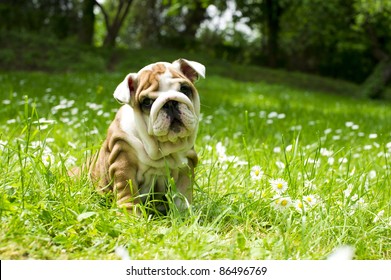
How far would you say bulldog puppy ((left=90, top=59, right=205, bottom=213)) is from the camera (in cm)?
264

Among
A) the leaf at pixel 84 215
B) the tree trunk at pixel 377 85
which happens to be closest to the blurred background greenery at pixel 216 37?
the tree trunk at pixel 377 85

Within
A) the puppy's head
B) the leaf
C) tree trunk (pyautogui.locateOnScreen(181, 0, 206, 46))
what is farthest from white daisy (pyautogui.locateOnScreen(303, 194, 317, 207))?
tree trunk (pyautogui.locateOnScreen(181, 0, 206, 46))

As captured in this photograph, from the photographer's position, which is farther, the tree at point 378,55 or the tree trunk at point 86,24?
the tree trunk at point 86,24

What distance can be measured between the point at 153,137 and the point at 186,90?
1.01 ft

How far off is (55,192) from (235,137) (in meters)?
2.93

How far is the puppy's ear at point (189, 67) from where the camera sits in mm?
2822

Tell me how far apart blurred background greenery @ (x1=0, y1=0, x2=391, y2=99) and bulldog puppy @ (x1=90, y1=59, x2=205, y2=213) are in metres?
12.3

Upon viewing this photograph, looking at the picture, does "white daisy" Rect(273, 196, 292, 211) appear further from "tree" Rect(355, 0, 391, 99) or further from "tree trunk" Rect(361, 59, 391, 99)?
"tree trunk" Rect(361, 59, 391, 99)

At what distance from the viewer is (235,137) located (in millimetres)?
5473

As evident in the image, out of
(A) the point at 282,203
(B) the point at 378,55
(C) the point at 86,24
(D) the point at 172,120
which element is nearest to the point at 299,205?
(A) the point at 282,203

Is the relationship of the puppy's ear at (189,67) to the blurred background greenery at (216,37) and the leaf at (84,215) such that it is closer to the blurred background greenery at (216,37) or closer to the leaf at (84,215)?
the leaf at (84,215)

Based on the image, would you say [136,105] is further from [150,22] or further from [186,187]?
[150,22]

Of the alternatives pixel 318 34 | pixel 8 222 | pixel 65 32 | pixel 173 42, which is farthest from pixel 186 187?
pixel 173 42

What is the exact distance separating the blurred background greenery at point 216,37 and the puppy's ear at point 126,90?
12421mm
